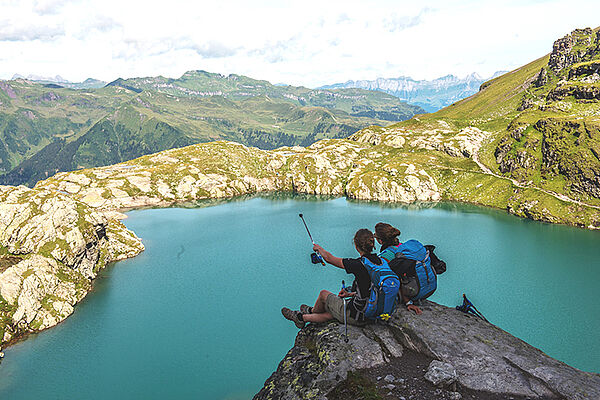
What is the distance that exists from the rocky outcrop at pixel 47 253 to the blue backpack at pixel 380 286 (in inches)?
2619

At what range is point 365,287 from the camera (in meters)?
13.7

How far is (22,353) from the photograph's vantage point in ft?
160

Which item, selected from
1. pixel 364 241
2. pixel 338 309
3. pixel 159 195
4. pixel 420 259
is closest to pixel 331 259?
pixel 364 241

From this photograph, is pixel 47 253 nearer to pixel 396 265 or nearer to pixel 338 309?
pixel 338 309

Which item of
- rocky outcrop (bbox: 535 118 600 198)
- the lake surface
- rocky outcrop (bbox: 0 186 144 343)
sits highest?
rocky outcrop (bbox: 535 118 600 198)

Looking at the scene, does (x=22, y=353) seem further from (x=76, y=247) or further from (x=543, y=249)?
(x=543, y=249)

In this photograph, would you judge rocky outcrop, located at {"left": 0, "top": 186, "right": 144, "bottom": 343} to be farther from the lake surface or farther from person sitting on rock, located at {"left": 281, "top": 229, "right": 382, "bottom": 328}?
person sitting on rock, located at {"left": 281, "top": 229, "right": 382, "bottom": 328}

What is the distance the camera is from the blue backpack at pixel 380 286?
43.5 feet

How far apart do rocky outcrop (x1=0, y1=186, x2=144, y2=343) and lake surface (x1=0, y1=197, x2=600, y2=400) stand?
334 cm

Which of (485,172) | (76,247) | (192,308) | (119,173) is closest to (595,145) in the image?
(485,172)

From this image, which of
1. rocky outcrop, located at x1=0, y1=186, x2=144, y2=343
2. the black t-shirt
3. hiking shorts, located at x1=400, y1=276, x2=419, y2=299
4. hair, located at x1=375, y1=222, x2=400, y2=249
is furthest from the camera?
rocky outcrop, located at x1=0, y1=186, x2=144, y2=343

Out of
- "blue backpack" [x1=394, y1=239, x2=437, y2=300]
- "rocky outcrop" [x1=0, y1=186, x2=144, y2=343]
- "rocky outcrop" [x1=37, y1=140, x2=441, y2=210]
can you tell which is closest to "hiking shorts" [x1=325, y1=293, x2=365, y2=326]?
"blue backpack" [x1=394, y1=239, x2=437, y2=300]

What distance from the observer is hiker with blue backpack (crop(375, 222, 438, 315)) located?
15.1 m

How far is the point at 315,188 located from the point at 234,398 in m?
143
